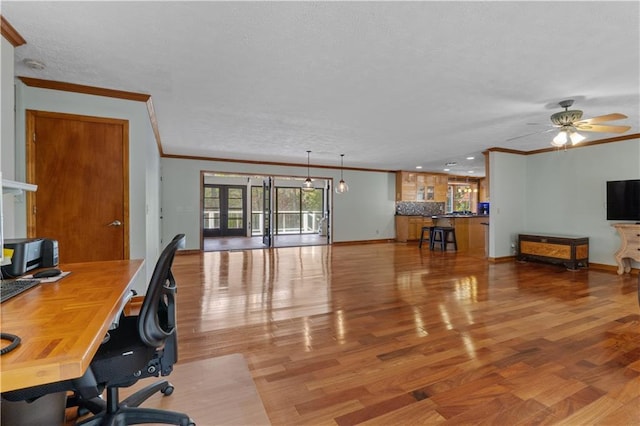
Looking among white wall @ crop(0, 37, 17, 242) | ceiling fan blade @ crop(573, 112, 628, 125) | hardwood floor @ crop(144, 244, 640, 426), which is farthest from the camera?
ceiling fan blade @ crop(573, 112, 628, 125)

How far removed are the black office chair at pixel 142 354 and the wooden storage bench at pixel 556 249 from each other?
6.38m

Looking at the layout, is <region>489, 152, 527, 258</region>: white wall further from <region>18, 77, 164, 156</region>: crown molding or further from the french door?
the french door

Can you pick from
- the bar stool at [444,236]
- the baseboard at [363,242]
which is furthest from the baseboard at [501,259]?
the baseboard at [363,242]

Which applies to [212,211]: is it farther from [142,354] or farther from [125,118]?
[142,354]

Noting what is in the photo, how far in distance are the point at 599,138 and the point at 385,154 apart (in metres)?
3.77

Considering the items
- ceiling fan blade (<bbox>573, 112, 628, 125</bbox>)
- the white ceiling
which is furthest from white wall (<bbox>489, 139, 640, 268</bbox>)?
ceiling fan blade (<bbox>573, 112, 628, 125</bbox>)

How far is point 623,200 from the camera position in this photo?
5121 mm

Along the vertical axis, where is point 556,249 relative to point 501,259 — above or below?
above

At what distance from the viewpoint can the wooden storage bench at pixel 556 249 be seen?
5.42m

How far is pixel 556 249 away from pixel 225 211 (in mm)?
9891

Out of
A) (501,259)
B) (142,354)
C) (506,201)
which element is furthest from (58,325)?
(506,201)

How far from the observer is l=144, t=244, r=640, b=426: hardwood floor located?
1729 millimetres

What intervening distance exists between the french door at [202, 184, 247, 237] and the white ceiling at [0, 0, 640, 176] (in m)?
7.21

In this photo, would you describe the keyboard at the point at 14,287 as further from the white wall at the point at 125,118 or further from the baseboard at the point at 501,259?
the baseboard at the point at 501,259
